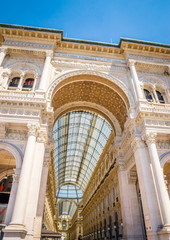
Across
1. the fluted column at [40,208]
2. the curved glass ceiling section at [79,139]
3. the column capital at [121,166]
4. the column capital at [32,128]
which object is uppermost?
the curved glass ceiling section at [79,139]

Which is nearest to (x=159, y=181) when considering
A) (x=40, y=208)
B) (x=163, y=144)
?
(x=163, y=144)

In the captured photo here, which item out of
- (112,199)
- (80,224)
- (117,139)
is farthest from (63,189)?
(117,139)

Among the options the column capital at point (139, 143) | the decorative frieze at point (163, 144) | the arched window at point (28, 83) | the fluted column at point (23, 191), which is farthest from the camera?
the arched window at point (28, 83)

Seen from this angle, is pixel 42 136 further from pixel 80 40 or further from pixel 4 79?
pixel 80 40

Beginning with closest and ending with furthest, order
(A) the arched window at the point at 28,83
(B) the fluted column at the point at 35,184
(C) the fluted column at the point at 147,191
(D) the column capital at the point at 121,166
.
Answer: (B) the fluted column at the point at 35,184 → (C) the fluted column at the point at 147,191 → (A) the arched window at the point at 28,83 → (D) the column capital at the point at 121,166

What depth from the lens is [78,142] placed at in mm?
40938

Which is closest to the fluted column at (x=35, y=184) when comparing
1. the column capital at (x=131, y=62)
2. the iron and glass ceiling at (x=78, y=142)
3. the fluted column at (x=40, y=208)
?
the fluted column at (x=40, y=208)

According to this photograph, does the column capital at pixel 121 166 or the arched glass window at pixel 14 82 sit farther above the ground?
the arched glass window at pixel 14 82

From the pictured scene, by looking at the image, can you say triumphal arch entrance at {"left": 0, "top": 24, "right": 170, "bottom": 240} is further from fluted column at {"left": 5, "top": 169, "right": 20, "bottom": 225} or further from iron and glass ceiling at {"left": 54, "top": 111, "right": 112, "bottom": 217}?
iron and glass ceiling at {"left": 54, "top": 111, "right": 112, "bottom": 217}

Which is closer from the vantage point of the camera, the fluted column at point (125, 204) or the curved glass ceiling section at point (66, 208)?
the fluted column at point (125, 204)

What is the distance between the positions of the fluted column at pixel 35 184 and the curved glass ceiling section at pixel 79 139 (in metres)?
16.9

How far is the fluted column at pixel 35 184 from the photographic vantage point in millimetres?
9078

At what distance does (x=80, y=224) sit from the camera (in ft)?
190

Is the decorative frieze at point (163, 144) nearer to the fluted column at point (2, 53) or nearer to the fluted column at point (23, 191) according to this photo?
the fluted column at point (23, 191)
